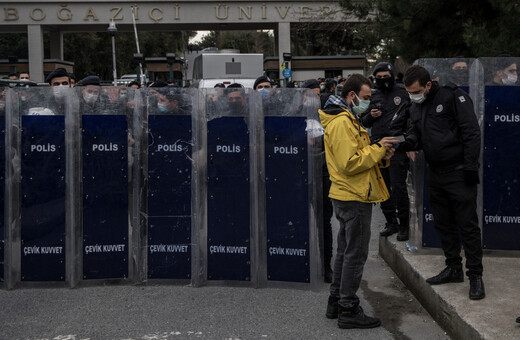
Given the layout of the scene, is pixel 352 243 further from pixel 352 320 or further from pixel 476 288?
pixel 476 288

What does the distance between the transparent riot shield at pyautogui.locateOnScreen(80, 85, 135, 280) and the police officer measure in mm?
2749

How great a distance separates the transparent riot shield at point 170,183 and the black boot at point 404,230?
7.88 feet

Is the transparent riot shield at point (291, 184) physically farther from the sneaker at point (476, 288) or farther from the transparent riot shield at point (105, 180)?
the sneaker at point (476, 288)

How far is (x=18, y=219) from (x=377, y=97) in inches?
158

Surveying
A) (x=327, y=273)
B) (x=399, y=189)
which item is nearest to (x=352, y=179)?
(x=327, y=273)

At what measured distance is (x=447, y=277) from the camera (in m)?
5.42

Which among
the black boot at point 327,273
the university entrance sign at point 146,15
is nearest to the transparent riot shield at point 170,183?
the black boot at point 327,273

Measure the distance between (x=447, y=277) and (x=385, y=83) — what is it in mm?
2444

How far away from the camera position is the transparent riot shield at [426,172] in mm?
6180

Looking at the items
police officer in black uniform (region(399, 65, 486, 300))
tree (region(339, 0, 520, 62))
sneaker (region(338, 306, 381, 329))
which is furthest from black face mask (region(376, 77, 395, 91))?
tree (region(339, 0, 520, 62))

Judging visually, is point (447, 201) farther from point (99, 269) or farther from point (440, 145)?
point (99, 269)

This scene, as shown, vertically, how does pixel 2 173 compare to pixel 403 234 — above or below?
above

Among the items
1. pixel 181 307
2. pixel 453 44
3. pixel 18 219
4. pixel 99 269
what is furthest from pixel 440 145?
pixel 453 44

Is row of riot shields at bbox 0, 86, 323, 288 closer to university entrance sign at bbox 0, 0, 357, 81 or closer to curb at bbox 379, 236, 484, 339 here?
curb at bbox 379, 236, 484, 339
